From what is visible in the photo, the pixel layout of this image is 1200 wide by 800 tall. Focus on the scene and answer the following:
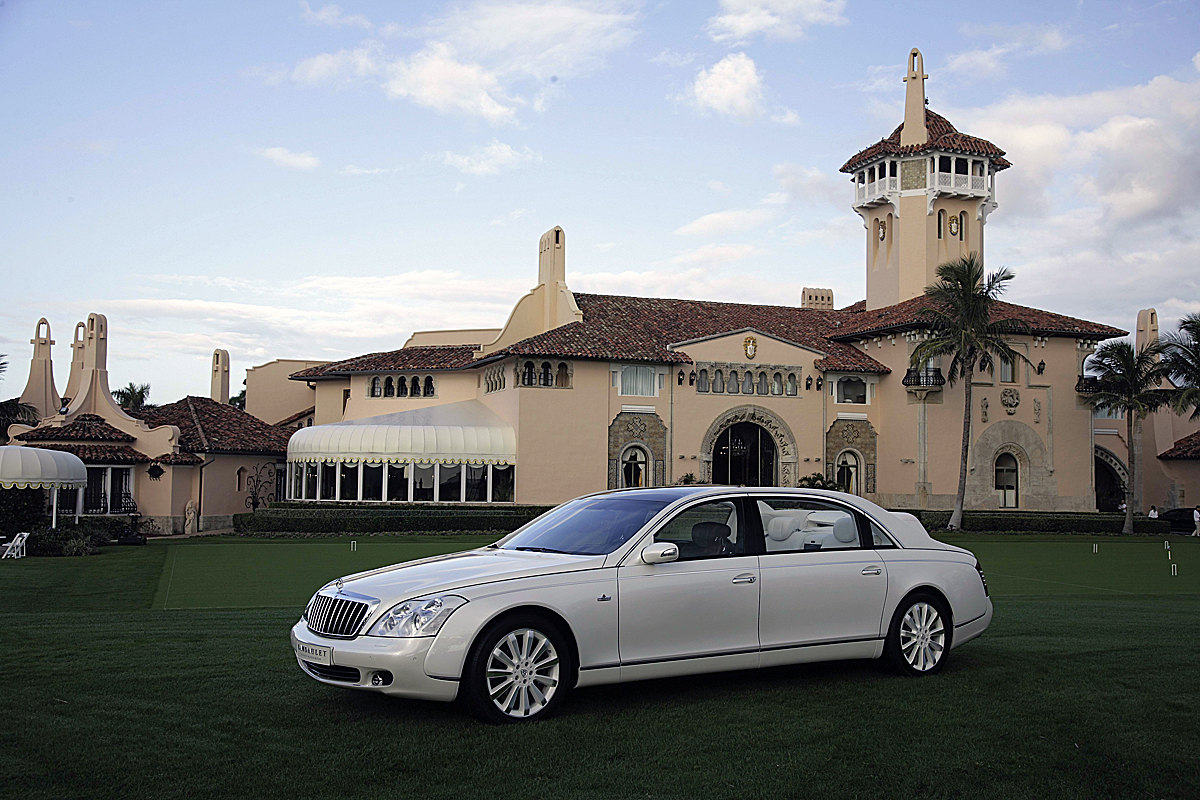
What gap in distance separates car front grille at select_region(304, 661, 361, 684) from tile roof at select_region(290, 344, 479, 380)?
39.6 m

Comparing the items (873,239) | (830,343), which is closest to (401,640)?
(830,343)

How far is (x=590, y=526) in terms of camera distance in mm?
8039

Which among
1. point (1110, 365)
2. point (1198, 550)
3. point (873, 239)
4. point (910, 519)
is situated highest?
point (873, 239)

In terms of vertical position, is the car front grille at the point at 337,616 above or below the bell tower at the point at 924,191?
below

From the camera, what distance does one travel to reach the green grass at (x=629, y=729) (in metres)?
5.55

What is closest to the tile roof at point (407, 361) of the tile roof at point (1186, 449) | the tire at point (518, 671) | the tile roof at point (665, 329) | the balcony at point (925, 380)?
the tile roof at point (665, 329)

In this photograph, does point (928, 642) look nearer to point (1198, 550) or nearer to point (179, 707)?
point (179, 707)

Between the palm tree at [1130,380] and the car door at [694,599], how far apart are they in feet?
137

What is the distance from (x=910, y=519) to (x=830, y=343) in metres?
40.9

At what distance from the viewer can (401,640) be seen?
21.7ft

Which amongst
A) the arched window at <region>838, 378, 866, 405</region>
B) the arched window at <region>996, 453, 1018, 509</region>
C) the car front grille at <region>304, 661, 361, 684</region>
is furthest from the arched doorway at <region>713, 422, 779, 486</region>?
the car front grille at <region>304, 661, 361, 684</region>

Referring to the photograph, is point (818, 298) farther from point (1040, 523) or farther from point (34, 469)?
point (34, 469)

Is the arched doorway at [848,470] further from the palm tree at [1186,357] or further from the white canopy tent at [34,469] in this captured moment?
the white canopy tent at [34,469]

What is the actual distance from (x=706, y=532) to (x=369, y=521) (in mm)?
30708
